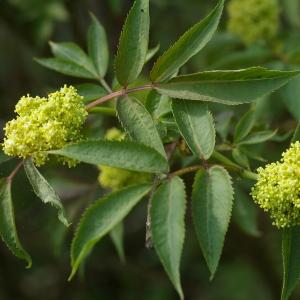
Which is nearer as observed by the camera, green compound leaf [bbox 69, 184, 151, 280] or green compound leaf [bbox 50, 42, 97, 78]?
green compound leaf [bbox 69, 184, 151, 280]

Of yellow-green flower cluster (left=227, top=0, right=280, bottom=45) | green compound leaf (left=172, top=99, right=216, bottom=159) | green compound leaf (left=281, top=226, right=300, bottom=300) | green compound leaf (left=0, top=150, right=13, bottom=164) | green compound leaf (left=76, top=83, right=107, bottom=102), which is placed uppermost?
yellow-green flower cluster (left=227, top=0, right=280, bottom=45)

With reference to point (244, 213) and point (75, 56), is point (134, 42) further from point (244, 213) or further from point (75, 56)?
point (244, 213)

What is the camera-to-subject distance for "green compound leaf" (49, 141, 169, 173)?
1498 mm

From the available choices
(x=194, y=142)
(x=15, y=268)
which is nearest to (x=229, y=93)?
(x=194, y=142)

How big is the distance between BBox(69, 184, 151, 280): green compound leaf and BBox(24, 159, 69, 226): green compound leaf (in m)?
0.08

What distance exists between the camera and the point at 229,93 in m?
1.62

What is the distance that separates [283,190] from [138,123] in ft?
1.30

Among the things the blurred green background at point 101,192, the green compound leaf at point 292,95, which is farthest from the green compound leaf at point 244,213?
the green compound leaf at point 292,95

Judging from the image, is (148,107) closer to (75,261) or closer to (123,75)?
(123,75)

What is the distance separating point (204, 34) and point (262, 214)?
8.57 ft

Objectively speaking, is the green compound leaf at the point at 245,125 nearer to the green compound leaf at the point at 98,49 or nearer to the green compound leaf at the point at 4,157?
the green compound leaf at the point at 98,49

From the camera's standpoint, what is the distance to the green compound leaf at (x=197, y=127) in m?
1.62

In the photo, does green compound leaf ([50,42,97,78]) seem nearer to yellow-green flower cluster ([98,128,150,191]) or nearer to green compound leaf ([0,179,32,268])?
yellow-green flower cluster ([98,128,150,191])

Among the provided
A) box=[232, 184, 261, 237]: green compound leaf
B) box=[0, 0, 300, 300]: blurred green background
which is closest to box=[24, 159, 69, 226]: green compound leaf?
box=[0, 0, 300, 300]: blurred green background
